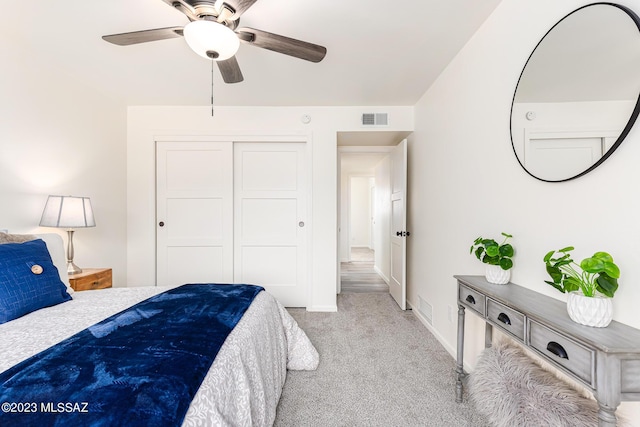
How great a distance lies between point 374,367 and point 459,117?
1995mm

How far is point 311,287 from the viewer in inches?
126

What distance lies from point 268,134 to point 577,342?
9.90ft

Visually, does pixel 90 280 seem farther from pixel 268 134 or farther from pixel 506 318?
pixel 506 318

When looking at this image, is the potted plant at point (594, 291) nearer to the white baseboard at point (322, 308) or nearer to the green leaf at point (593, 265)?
the green leaf at point (593, 265)

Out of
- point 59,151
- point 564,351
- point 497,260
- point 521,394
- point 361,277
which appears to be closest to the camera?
point 564,351

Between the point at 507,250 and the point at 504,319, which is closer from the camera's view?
the point at 504,319

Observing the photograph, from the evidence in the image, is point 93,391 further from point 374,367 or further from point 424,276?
point 424,276

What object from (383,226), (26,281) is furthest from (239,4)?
(383,226)

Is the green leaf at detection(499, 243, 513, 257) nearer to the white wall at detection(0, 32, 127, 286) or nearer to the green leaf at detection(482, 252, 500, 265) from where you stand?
the green leaf at detection(482, 252, 500, 265)

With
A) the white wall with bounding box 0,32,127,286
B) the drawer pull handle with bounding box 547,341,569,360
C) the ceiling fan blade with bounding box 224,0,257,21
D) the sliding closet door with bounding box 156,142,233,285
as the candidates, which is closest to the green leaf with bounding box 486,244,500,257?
the drawer pull handle with bounding box 547,341,569,360

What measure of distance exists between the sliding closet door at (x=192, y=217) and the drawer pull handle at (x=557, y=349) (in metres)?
2.93

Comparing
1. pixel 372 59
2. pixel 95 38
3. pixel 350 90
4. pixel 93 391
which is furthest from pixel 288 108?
pixel 93 391

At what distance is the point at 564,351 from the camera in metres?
0.92

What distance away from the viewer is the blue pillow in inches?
50.7
